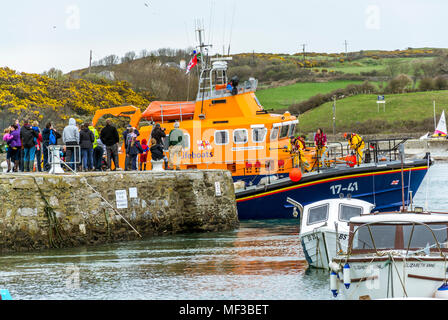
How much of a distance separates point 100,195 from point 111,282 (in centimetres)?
449

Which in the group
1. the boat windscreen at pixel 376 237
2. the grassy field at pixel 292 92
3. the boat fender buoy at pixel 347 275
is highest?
the grassy field at pixel 292 92

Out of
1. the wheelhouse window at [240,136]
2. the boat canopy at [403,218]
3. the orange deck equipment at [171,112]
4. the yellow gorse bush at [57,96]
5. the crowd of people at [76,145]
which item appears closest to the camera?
the boat canopy at [403,218]

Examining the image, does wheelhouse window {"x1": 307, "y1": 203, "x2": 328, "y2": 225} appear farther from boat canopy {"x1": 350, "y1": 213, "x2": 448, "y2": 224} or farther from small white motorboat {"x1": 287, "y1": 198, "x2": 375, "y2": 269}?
boat canopy {"x1": 350, "y1": 213, "x2": 448, "y2": 224}

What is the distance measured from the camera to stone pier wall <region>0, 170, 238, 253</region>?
16.2m

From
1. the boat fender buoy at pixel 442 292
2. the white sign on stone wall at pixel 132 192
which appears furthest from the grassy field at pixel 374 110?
the boat fender buoy at pixel 442 292

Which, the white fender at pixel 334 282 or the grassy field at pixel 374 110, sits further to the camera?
the grassy field at pixel 374 110

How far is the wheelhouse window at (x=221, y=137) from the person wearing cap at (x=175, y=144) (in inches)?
99.3

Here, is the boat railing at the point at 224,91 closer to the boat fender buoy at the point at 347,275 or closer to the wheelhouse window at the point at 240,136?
the wheelhouse window at the point at 240,136

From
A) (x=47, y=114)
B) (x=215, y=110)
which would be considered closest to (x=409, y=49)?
(x=47, y=114)

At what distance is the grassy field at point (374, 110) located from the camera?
253 feet

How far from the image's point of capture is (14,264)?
49.0ft

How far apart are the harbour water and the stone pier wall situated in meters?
0.42

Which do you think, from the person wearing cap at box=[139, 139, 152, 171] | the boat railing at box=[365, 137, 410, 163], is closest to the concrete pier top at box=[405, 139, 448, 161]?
the boat railing at box=[365, 137, 410, 163]

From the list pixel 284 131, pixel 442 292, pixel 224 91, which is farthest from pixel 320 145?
pixel 442 292
